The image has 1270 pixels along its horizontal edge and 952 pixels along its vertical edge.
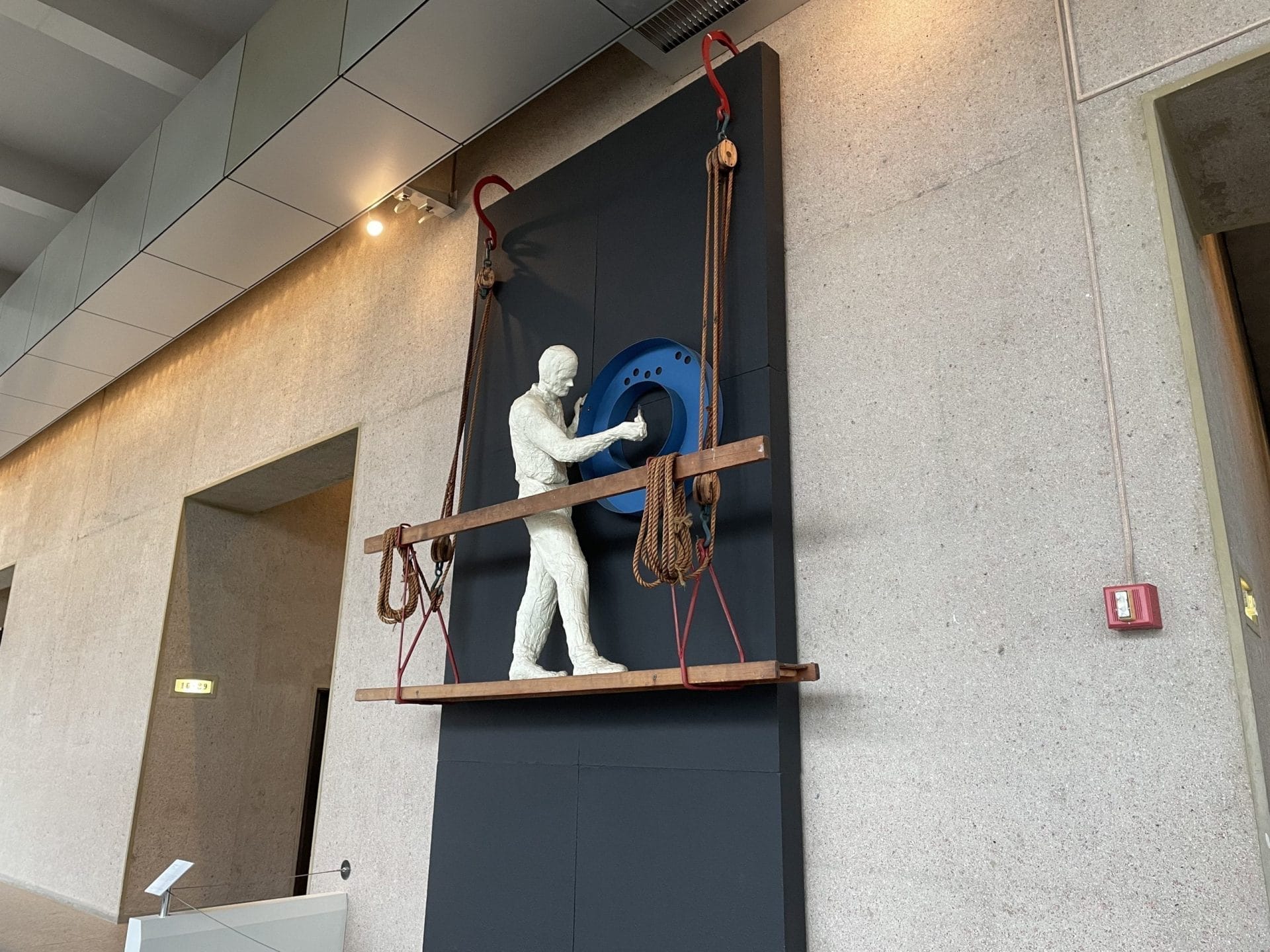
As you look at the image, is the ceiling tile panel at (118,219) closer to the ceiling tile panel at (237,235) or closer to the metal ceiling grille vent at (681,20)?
the ceiling tile panel at (237,235)

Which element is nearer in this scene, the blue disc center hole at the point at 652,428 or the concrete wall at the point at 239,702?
the blue disc center hole at the point at 652,428

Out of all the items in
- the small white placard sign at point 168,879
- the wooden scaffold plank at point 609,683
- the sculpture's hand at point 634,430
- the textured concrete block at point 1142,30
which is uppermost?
the textured concrete block at point 1142,30

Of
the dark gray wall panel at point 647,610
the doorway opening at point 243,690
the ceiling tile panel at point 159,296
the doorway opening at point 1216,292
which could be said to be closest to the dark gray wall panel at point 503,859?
the dark gray wall panel at point 647,610

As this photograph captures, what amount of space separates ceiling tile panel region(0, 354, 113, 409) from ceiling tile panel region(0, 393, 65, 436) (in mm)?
109

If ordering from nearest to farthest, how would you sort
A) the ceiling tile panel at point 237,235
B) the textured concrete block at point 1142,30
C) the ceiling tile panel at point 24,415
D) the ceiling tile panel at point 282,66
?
the textured concrete block at point 1142,30 → the ceiling tile panel at point 282,66 → the ceiling tile panel at point 237,235 → the ceiling tile panel at point 24,415

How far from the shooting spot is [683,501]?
6.97 feet

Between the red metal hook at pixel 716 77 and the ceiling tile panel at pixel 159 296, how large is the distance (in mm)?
3037

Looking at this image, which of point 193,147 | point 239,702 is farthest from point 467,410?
point 239,702

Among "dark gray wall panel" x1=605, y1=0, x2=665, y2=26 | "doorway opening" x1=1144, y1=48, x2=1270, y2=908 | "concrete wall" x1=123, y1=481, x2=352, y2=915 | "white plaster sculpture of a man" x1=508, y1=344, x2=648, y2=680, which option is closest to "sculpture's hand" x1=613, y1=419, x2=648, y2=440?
"white plaster sculpture of a man" x1=508, y1=344, x2=648, y2=680

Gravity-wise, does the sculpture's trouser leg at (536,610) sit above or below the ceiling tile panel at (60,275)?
below

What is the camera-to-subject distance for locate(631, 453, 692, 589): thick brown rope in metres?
2.08

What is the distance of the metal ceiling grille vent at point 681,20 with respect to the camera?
9.05 ft

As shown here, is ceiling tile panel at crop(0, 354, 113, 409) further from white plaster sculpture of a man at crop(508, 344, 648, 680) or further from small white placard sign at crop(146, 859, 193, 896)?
white plaster sculpture of a man at crop(508, 344, 648, 680)

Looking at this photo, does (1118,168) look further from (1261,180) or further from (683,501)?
(683,501)
